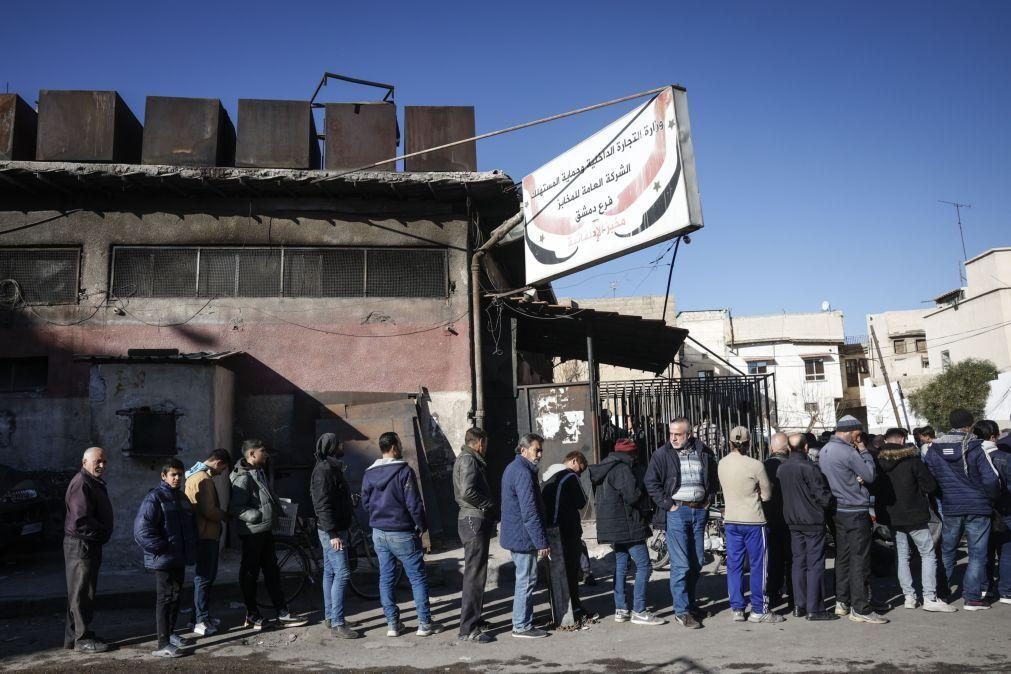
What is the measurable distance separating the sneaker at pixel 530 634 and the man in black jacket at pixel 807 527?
2.53 metres

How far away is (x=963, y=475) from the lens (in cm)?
735

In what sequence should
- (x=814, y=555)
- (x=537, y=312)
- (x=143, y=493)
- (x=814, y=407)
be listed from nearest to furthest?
(x=814, y=555)
(x=143, y=493)
(x=537, y=312)
(x=814, y=407)

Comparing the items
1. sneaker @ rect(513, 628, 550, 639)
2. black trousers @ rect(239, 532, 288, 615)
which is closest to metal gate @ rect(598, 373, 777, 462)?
sneaker @ rect(513, 628, 550, 639)

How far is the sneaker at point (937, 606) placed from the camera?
7055mm

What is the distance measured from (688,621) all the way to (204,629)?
447cm

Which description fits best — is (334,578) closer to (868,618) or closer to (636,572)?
(636,572)

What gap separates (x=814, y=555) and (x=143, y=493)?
26.8 feet

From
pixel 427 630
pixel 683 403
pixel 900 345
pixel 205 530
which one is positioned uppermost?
pixel 900 345

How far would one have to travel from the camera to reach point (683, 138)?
881 cm

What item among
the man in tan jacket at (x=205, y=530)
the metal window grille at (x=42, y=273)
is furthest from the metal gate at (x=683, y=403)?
the metal window grille at (x=42, y=273)

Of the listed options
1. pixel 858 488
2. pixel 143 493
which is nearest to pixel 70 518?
pixel 143 493

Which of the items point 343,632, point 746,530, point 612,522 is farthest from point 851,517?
point 343,632

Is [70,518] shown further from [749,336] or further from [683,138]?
[749,336]

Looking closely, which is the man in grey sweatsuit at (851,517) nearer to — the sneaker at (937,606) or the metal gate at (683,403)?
the sneaker at (937,606)
